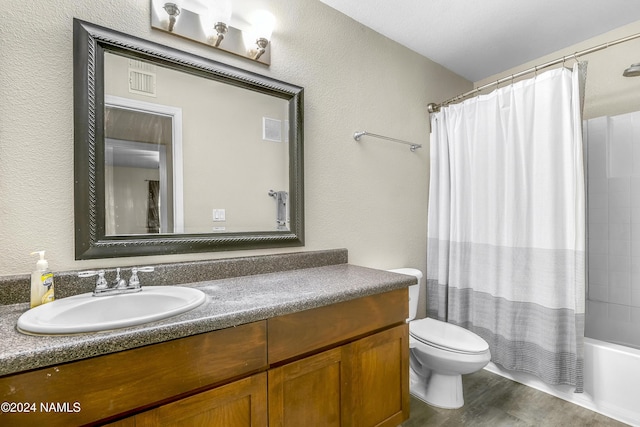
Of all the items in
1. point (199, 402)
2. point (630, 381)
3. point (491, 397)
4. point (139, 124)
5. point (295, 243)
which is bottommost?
point (491, 397)

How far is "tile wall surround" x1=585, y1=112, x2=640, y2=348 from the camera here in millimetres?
Result: 2045

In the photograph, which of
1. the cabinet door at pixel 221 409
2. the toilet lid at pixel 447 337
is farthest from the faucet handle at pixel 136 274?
the toilet lid at pixel 447 337

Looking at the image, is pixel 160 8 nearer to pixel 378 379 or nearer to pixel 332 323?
pixel 332 323

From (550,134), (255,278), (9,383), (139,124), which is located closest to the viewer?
(9,383)

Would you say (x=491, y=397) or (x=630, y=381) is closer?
(x=630, y=381)

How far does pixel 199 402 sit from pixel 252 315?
11.1 inches

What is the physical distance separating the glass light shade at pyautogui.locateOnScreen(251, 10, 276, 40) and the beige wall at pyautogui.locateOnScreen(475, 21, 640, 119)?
2.29m

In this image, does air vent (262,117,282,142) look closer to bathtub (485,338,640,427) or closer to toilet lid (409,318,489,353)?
toilet lid (409,318,489,353)

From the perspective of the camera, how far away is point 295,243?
177 centimetres

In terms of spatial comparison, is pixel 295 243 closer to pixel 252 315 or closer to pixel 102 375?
pixel 252 315

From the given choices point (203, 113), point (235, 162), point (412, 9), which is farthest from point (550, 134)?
point (203, 113)

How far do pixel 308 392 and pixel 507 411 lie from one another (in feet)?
4.42

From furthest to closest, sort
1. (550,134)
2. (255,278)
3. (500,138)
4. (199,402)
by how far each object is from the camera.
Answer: (500,138) < (550,134) < (255,278) < (199,402)

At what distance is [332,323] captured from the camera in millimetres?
1246
